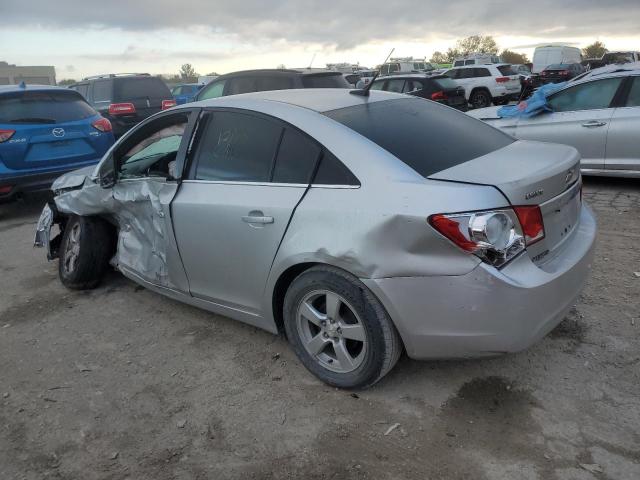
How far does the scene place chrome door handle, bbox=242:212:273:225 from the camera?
299 cm

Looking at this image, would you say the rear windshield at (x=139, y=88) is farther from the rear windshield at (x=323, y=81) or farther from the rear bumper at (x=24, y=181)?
the rear bumper at (x=24, y=181)

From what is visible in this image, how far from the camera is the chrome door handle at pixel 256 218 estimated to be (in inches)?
118

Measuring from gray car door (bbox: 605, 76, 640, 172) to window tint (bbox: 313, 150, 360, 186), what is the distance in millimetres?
5027

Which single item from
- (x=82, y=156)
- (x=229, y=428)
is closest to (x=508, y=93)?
(x=82, y=156)

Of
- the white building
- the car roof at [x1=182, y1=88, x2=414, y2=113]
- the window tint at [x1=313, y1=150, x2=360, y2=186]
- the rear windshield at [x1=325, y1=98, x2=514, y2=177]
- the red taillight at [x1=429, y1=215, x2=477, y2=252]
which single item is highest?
the white building

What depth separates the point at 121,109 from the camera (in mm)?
11000

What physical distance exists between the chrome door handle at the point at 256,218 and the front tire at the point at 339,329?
14.2 inches

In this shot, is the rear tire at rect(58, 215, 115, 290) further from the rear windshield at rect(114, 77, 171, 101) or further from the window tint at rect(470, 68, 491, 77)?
the window tint at rect(470, 68, 491, 77)

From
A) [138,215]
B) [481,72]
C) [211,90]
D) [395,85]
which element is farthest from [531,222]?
[481,72]

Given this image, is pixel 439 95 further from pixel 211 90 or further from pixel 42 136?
pixel 42 136

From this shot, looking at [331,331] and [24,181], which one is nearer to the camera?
[331,331]

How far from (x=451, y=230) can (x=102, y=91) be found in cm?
1094

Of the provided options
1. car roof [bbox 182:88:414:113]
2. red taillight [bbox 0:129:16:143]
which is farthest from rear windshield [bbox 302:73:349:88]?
car roof [bbox 182:88:414:113]

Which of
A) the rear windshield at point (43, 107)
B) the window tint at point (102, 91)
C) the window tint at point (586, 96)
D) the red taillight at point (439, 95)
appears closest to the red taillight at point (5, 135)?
the rear windshield at point (43, 107)
